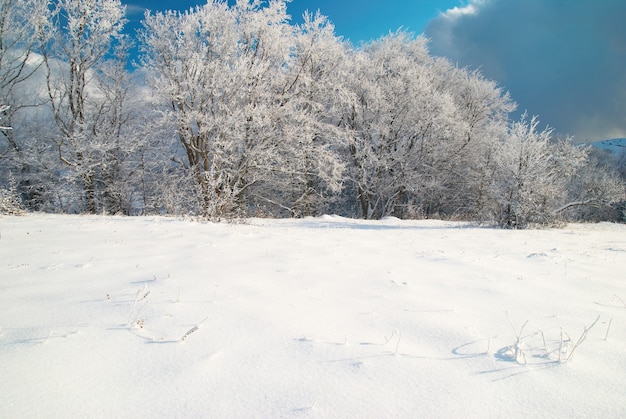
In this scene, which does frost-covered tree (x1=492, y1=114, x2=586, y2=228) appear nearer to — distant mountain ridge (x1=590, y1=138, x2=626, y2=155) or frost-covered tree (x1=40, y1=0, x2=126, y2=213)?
frost-covered tree (x1=40, y1=0, x2=126, y2=213)

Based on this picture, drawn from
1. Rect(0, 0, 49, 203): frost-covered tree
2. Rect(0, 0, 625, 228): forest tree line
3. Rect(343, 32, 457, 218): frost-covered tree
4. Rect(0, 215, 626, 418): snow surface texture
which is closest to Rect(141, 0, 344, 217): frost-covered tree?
Rect(0, 0, 625, 228): forest tree line

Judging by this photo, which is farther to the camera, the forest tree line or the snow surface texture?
the forest tree line

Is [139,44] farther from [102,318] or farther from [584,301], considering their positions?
[584,301]

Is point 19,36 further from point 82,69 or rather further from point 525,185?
point 525,185

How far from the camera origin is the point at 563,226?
388 inches

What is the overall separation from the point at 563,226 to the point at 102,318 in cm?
1207

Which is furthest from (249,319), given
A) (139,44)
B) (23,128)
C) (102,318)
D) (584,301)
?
(23,128)

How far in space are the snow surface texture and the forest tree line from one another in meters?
5.43

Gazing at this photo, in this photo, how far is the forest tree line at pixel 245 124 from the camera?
38.5 ft

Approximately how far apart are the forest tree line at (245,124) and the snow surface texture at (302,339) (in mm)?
5430

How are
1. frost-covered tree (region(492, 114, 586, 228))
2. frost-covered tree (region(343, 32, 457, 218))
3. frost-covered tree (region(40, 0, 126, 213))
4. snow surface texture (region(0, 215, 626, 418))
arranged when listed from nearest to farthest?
snow surface texture (region(0, 215, 626, 418)) → frost-covered tree (region(492, 114, 586, 228)) → frost-covered tree (region(40, 0, 126, 213)) → frost-covered tree (region(343, 32, 457, 218))

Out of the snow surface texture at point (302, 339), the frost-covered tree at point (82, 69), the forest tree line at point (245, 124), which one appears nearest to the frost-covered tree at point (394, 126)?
the forest tree line at point (245, 124)

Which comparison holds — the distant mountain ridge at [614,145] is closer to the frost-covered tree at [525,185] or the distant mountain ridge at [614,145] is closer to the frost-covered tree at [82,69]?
the frost-covered tree at [525,185]

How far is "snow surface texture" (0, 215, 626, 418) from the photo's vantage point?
1.31 metres
